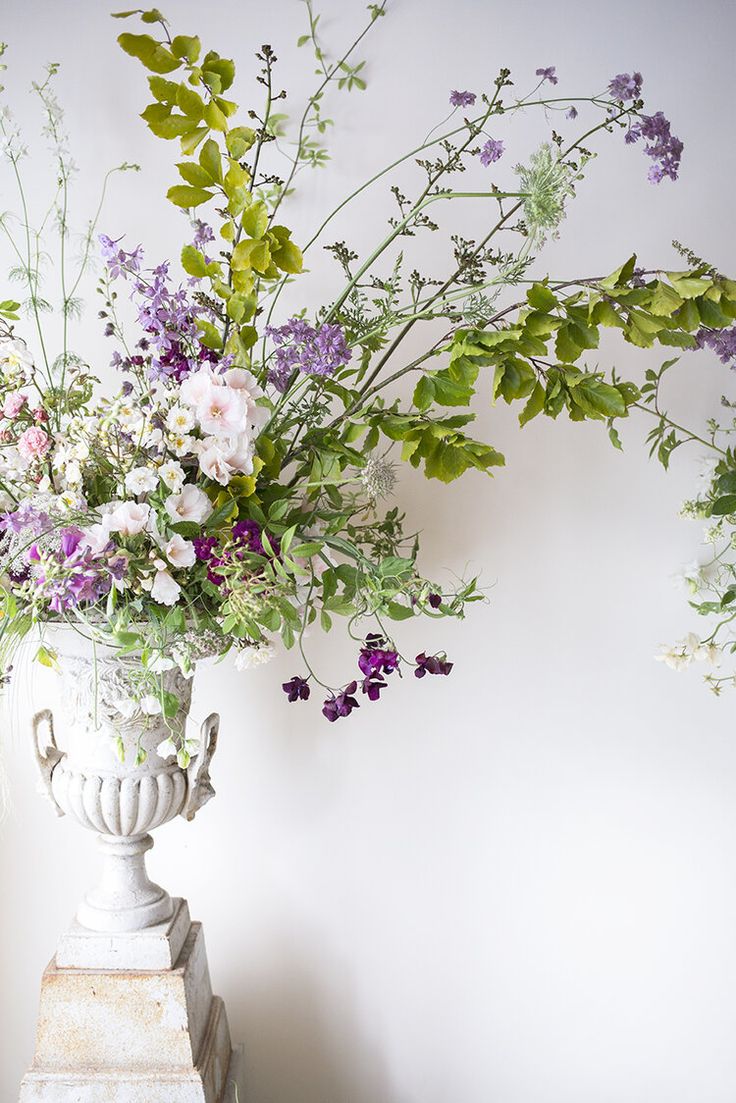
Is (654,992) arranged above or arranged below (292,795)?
below

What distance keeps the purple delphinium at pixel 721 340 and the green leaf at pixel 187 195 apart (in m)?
0.81

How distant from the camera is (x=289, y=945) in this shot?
1833 millimetres

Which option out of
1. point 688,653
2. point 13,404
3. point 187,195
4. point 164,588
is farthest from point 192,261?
point 688,653

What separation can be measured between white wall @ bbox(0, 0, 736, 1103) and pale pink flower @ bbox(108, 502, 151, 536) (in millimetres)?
644

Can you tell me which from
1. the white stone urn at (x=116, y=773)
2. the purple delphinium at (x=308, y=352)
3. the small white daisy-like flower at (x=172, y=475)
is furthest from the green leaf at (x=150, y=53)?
the white stone urn at (x=116, y=773)

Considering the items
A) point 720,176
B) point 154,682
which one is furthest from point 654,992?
point 720,176

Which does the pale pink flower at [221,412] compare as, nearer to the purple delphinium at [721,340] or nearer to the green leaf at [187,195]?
the green leaf at [187,195]

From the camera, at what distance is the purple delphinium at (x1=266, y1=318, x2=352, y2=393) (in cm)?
134

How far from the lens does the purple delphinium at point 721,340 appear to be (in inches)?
62.6

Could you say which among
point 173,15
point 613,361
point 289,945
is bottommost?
point 289,945

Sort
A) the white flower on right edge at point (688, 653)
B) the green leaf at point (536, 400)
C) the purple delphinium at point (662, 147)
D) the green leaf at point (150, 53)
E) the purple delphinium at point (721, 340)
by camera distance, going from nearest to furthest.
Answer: the green leaf at point (150, 53) < the green leaf at point (536, 400) < the purple delphinium at point (662, 147) < the purple delphinium at point (721, 340) < the white flower on right edge at point (688, 653)

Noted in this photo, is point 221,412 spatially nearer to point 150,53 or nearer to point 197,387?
point 197,387

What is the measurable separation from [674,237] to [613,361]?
249 mm

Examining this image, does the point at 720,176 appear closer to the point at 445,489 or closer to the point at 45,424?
the point at 445,489
